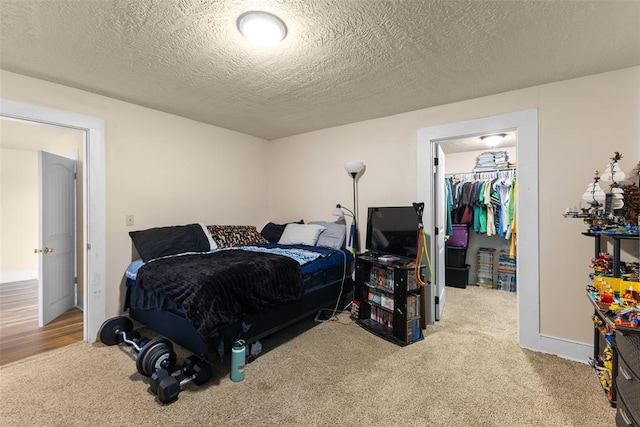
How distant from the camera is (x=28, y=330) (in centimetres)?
296

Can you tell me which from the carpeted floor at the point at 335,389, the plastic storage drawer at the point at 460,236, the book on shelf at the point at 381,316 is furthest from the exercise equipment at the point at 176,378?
the plastic storage drawer at the point at 460,236

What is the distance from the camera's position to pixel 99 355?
2.46 meters

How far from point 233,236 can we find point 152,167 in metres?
1.22

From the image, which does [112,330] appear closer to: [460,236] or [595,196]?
[595,196]

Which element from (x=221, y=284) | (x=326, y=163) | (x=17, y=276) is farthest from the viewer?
(x=17, y=276)

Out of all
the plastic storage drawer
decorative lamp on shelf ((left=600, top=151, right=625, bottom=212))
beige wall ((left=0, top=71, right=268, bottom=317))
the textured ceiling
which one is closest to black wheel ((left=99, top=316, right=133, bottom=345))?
beige wall ((left=0, top=71, right=268, bottom=317))

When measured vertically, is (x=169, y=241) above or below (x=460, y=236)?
above

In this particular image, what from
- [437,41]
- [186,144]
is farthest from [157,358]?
[437,41]

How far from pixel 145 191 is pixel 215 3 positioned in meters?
2.34

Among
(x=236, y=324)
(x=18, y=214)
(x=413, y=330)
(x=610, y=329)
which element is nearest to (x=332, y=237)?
(x=413, y=330)

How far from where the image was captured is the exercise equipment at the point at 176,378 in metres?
1.83

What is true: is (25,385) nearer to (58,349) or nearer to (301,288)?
(58,349)

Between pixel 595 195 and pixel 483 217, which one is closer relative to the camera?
pixel 595 195

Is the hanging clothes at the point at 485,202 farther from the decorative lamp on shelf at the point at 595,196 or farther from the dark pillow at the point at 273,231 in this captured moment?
the dark pillow at the point at 273,231
